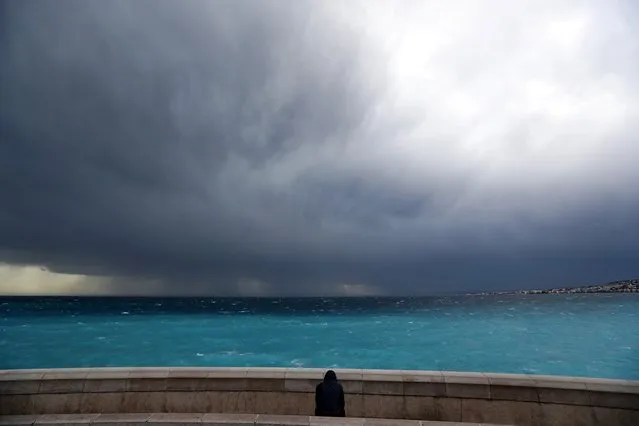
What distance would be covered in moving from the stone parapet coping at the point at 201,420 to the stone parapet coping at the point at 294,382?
85 cm

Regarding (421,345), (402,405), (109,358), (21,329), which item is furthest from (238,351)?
(21,329)

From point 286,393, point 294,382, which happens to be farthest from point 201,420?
point 294,382

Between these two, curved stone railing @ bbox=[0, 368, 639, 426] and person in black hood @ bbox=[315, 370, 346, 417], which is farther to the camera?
curved stone railing @ bbox=[0, 368, 639, 426]

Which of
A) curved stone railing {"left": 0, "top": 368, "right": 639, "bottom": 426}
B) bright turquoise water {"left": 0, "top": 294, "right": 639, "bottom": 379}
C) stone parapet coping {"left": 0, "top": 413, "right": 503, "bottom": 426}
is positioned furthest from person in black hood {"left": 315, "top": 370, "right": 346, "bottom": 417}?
bright turquoise water {"left": 0, "top": 294, "right": 639, "bottom": 379}

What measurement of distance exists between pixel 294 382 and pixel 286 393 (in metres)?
0.25

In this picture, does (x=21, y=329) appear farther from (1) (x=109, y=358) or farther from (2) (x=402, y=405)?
(2) (x=402, y=405)

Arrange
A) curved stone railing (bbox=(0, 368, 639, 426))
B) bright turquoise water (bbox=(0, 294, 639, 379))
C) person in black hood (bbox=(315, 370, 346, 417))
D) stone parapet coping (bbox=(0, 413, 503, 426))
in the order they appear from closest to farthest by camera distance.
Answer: stone parapet coping (bbox=(0, 413, 503, 426))
person in black hood (bbox=(315, 370, 346, 417))
curved stone railing (bbox=(0, 368, 639, 426))
bright turquoise water (bbox=(0, 294, 639, 379))

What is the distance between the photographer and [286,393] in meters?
8.59

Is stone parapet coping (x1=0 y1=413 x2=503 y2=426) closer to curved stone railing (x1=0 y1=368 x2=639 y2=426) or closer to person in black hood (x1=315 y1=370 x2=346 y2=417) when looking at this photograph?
person in black hood (x1=315 y1=370 x2=346 y2=417)

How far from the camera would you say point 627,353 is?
45.3 meters

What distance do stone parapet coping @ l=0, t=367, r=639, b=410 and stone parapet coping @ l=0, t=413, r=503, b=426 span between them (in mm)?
855

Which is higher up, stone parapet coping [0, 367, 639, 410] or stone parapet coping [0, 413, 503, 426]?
stone parapet coping [0, 367, 639, 410]

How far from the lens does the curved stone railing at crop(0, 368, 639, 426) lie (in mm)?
8141

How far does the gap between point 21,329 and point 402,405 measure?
81974mm
